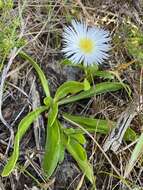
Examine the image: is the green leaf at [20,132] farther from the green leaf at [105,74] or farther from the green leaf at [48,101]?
the green leaf at [105,74]

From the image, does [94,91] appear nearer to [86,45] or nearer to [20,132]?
[86,45]

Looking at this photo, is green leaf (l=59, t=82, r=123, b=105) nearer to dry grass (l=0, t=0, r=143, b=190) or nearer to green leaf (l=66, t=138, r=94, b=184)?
dry grass (l=0, t=0, r=143, b=190)

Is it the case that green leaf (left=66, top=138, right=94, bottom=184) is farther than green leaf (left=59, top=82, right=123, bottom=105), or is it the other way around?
green leaf (left=59, top=82, right=123, bottom=105)

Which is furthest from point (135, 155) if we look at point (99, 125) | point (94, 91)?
point (94, 91)

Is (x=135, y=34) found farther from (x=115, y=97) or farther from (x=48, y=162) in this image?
(x=48, y=162)

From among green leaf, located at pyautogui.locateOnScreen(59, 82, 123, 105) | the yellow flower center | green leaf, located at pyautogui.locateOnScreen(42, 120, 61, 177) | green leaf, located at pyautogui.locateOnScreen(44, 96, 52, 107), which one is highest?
the yellow flower center

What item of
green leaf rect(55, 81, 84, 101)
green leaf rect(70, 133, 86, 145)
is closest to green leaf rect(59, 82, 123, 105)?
green leaf rect(55, 81, 84, 101)

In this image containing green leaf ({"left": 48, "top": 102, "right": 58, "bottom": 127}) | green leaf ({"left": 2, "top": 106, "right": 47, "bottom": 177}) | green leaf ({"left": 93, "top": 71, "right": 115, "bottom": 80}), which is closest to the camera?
green leaf ({"left": 2, "top": 106, "right": 47, "bottom": 177})
